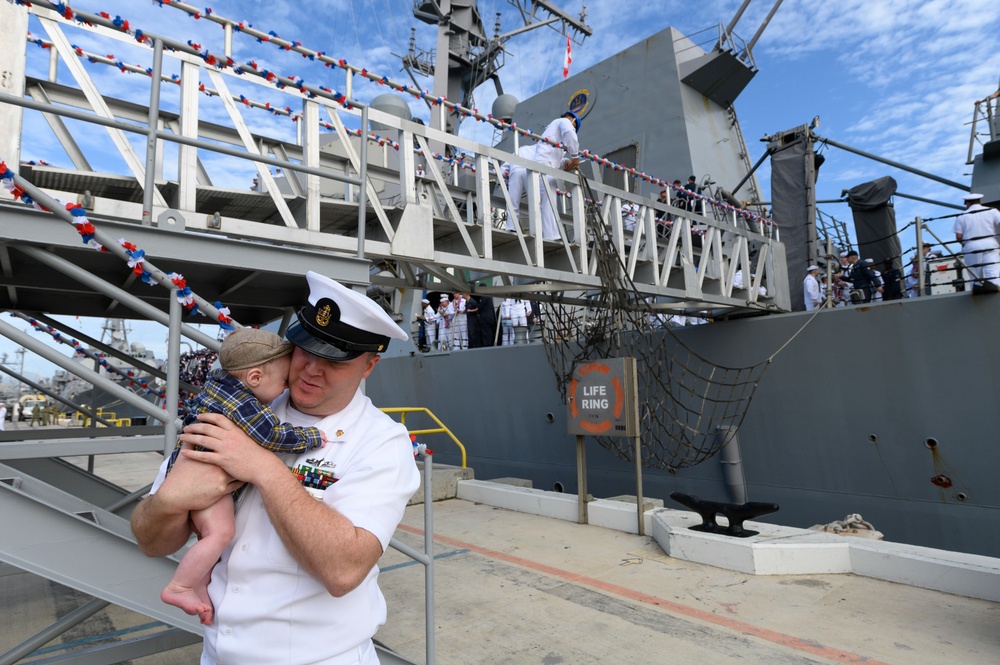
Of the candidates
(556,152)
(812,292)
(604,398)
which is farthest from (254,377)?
(812,292)

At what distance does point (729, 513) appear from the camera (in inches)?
196

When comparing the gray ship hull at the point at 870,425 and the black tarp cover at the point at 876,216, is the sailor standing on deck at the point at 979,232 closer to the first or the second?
the gray ship hull at the point at 870,425

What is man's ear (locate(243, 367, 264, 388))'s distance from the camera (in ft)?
4.67

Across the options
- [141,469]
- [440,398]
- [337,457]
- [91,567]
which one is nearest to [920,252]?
[337,457]

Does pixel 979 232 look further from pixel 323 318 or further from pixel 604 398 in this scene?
pixel 323 318

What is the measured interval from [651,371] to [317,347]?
5.25 meters

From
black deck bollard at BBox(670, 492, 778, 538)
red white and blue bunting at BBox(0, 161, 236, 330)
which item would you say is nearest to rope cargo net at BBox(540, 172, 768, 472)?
black deck bollard at BBox(670, 492, 778, 538)

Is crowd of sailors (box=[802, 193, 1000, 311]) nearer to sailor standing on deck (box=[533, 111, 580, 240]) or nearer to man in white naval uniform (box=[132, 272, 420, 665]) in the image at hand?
sailor standing on deck (box=[533, 111, 580, 240])

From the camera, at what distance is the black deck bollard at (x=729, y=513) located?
4762mm

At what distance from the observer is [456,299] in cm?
1184

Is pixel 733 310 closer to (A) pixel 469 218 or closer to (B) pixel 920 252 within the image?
(B) pixel 920 252

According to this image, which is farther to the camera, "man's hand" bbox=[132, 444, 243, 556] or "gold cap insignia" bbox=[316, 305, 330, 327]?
"gold cap insignia" bbox=[316, 305, 330, 327]

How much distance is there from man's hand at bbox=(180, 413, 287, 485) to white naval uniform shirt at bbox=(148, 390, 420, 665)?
0.54ft

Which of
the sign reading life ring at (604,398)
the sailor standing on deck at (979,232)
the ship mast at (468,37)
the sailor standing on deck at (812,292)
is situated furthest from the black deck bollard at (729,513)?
the ship mast at (468,37)
